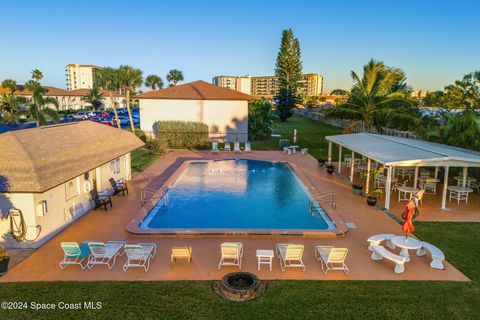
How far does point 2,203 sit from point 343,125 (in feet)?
134

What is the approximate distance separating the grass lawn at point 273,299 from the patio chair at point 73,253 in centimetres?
95

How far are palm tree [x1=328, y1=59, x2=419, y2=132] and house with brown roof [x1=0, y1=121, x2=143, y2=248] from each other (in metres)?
17.0

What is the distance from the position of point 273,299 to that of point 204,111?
90.0 ft

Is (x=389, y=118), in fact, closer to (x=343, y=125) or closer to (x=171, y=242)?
(x=171, y=242)

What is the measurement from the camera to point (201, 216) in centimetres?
1434

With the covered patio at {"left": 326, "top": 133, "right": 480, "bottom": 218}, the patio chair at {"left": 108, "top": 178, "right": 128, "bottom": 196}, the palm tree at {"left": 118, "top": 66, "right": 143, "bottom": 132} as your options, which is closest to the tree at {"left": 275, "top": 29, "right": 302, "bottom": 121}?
the palm tree at {"left": 118, "top": 66, "right": 143, "bottom": 132}

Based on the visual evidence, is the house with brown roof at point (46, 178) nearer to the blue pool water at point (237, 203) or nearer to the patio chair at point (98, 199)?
the patio chair at point (98, 199)

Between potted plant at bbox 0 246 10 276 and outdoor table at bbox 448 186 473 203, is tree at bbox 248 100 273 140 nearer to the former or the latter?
outdoor table at bbox 448 186 473 203

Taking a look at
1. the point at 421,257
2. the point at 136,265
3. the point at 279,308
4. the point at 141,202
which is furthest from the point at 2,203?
the point at 421,257

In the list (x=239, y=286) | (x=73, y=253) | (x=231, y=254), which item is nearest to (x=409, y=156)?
(x=231, y=254)

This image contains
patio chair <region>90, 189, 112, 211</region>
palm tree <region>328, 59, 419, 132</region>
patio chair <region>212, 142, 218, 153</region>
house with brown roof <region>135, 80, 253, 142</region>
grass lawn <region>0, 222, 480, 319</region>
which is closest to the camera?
grass lawn <region>0, 222, 480, 319</region>

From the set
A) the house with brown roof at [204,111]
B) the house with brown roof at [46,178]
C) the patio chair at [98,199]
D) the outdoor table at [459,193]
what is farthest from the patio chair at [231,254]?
the house with brown roof at [204,111]

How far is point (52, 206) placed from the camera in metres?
11.8

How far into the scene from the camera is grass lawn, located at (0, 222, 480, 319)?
755 centimetres
